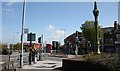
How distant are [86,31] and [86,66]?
67.0 m

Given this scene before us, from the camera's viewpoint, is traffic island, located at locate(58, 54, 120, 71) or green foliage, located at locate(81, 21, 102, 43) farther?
green foliage, located at locate(81, 21, 102, 43)

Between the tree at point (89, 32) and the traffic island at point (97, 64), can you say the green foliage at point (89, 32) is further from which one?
the traffic island at point (97, 64)

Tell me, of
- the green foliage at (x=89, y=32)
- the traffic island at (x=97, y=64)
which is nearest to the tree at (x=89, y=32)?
the green foliage at (x=89, y=32)

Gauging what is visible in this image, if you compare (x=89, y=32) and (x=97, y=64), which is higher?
(x=89, y=32)

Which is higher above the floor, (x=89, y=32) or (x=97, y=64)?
(x=89, y=32)

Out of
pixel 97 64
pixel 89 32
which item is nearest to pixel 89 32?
pixel 89 32

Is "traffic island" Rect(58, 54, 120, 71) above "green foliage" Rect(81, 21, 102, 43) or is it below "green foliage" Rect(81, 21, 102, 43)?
below

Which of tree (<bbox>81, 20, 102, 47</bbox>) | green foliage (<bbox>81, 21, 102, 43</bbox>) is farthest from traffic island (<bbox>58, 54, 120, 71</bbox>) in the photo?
green foliage (<bbox>81, 21, 102, 43</bbox>)

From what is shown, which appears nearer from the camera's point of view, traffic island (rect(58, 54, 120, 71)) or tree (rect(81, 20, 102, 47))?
traffic island (rect(58, 54, 120, 71))

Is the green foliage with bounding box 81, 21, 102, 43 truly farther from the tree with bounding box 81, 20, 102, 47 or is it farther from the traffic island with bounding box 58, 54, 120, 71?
the traffic island with bounding box 58, 54, 120, 71

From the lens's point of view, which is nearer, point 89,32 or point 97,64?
point 97,64

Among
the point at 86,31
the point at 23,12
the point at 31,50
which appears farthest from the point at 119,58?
the point at 86,31

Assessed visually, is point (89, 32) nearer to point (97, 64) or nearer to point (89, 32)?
point (89, 32)

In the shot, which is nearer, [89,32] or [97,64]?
[97,64]
